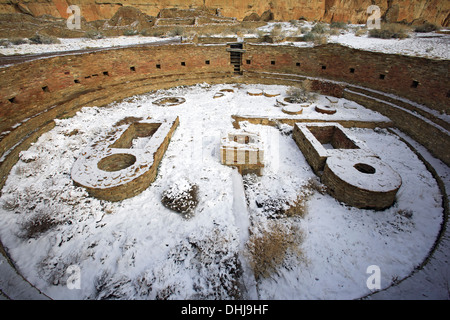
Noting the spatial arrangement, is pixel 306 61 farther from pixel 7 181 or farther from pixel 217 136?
pixel 7 181

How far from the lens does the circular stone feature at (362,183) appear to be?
4668 millimetres

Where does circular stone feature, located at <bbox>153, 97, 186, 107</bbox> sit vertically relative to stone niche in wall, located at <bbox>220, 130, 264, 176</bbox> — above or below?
above

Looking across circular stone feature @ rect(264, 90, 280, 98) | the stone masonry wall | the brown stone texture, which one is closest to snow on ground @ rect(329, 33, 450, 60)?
the stone masonry wall

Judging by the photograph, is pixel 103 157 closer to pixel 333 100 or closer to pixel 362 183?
pixel 362 183

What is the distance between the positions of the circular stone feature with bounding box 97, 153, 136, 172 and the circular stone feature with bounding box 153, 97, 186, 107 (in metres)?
4.81

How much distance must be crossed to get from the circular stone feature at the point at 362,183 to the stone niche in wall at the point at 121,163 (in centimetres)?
483

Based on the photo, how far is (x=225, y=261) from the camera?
12.1ft

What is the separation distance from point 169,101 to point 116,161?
→ 561cm

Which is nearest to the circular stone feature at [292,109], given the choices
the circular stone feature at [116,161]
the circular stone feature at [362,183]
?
the circular stone feature at [362,183]

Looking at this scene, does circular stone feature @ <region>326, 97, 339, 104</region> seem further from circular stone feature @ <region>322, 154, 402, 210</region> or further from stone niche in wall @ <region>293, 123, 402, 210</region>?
circular stone feature @ <region>322, 154, 402, 210</region>

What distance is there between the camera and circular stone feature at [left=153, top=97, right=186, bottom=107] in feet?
33.1

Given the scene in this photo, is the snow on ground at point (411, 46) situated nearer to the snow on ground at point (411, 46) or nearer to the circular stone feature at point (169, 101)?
the snow on ground at point (411, 46)

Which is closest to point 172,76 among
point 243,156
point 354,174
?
point 243,156
